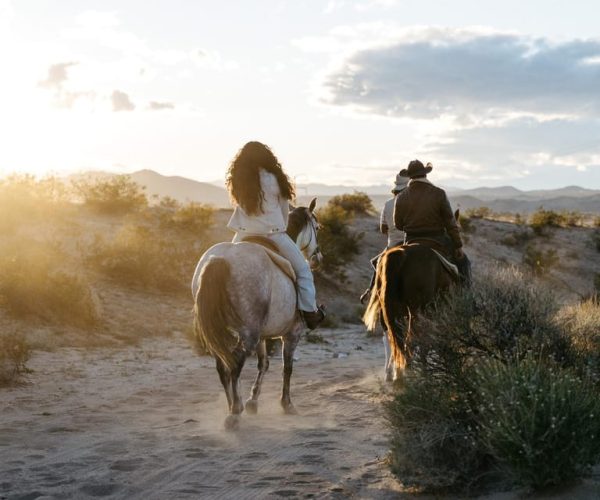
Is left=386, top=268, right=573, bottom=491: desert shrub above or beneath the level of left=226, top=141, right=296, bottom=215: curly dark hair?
beneath

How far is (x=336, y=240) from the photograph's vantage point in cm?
3014

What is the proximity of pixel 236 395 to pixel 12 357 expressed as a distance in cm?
490

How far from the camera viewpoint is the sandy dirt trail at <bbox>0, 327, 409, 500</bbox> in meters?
6.66

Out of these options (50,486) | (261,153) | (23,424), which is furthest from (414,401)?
(23,424)

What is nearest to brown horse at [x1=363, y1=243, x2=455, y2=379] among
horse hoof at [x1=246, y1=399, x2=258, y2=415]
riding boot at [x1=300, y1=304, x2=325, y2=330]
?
riding boot at [x1=300, y1=304, x2=325, y2=330]

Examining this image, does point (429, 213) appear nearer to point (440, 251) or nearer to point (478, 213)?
point (440, 251)

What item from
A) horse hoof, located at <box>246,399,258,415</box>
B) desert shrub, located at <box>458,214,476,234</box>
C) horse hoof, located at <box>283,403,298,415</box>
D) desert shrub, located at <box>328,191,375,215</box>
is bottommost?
horse hoof, located at <box>283,403,298,415</box>

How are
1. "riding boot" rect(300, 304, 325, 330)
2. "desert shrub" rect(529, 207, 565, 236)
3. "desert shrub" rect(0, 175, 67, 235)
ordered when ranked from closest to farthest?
"riding boot" rect(300, 304, 325, 330)
"desert shrub" rect(0, 175, 67, 235)
"desert shrub" rect(529, 207, 565, 236)

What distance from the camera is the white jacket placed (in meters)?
9.61

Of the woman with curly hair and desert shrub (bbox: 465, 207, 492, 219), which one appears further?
desert shrub (bbox: 465, 207, 492, 219)

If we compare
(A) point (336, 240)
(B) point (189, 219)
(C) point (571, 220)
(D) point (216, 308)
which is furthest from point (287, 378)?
(C) point (571, 220)

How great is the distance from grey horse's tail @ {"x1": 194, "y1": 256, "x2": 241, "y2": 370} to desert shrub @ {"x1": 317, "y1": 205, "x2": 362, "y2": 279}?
1724 centimetres

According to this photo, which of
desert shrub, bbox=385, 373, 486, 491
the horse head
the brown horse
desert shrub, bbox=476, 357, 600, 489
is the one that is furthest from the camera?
the horse head

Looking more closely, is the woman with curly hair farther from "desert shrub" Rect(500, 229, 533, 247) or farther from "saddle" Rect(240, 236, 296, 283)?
"desert shrub" Rect(500, 229, 533, 247)
